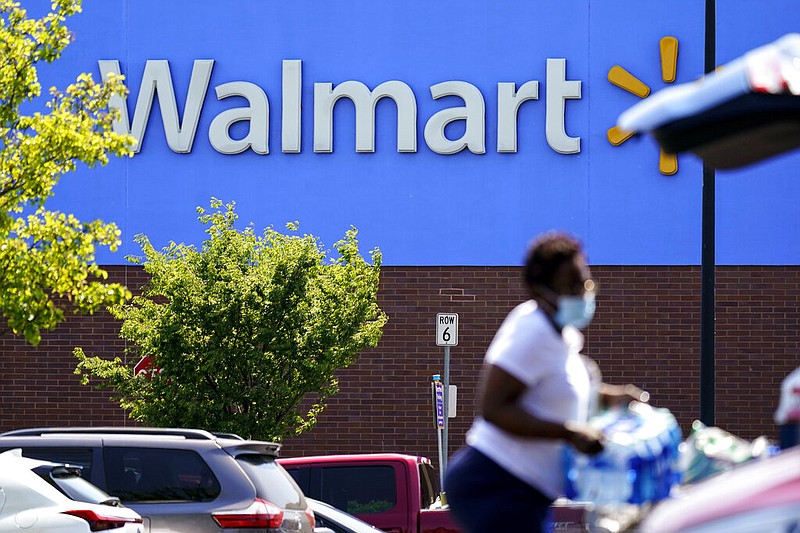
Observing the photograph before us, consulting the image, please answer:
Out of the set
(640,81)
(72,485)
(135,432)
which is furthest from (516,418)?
(640,81)

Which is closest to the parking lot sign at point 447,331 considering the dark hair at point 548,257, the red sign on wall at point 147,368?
the red sign on wall at point 147,368

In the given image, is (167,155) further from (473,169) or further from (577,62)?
(577,62)

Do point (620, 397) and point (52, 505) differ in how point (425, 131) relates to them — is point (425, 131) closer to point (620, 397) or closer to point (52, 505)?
point (52, 505)

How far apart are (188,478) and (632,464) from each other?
21.7ft

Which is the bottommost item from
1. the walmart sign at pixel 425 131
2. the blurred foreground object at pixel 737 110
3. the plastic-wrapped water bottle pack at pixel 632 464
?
the plastic-wrapped water bottle pack at pixel 632 464

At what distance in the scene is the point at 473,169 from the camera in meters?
22.4

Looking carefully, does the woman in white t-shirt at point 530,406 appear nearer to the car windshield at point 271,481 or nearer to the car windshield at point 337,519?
the car windshield at point 271,481

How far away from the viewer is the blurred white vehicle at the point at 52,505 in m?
9.38

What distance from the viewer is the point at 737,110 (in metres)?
4.60

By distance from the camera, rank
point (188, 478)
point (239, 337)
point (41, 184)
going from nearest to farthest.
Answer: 1. point (188, 478)
2. point (41, 184)
3. point (239, 337)

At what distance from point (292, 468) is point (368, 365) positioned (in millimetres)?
9400

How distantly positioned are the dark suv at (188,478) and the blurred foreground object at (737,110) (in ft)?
20.0

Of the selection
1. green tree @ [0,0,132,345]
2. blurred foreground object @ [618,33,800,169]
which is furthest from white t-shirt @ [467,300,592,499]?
green tree @ [0,0,132,345]

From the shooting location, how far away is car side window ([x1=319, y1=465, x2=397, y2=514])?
12.5 m
